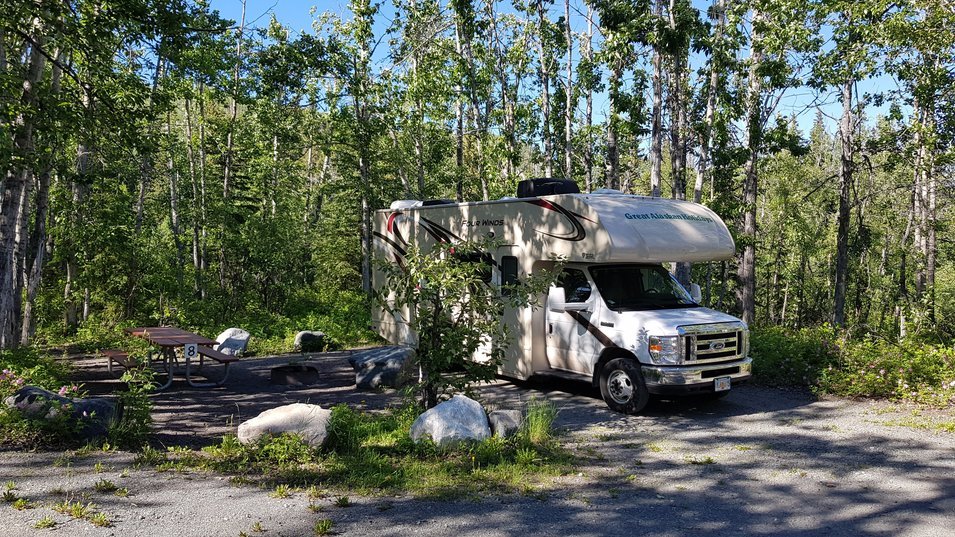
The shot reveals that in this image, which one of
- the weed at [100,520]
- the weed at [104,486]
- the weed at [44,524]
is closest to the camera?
the weed at [44,524]

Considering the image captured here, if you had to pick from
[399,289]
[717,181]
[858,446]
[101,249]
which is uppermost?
[717,181]

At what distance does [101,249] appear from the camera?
52.7ft

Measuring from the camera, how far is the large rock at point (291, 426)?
6312mm

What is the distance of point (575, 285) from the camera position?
962 cm

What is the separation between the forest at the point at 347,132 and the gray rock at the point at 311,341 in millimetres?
549

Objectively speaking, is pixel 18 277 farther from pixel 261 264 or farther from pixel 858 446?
pixel 858 446

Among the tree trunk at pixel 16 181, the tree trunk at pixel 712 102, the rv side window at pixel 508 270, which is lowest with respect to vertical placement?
the rv side window at pixel 508 270

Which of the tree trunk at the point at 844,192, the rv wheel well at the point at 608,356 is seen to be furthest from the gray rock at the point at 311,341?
the tree trunk at the point at 844,192

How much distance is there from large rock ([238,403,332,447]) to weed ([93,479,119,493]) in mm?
1274

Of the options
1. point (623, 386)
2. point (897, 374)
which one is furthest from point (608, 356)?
point (897, 374)

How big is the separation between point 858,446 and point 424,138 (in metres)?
17.4

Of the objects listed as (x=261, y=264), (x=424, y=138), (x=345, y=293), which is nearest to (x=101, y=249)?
(x=261, y=264)

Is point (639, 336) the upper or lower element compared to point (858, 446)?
upper

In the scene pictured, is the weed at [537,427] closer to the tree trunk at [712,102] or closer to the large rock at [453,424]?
the large rock at [453,424]
